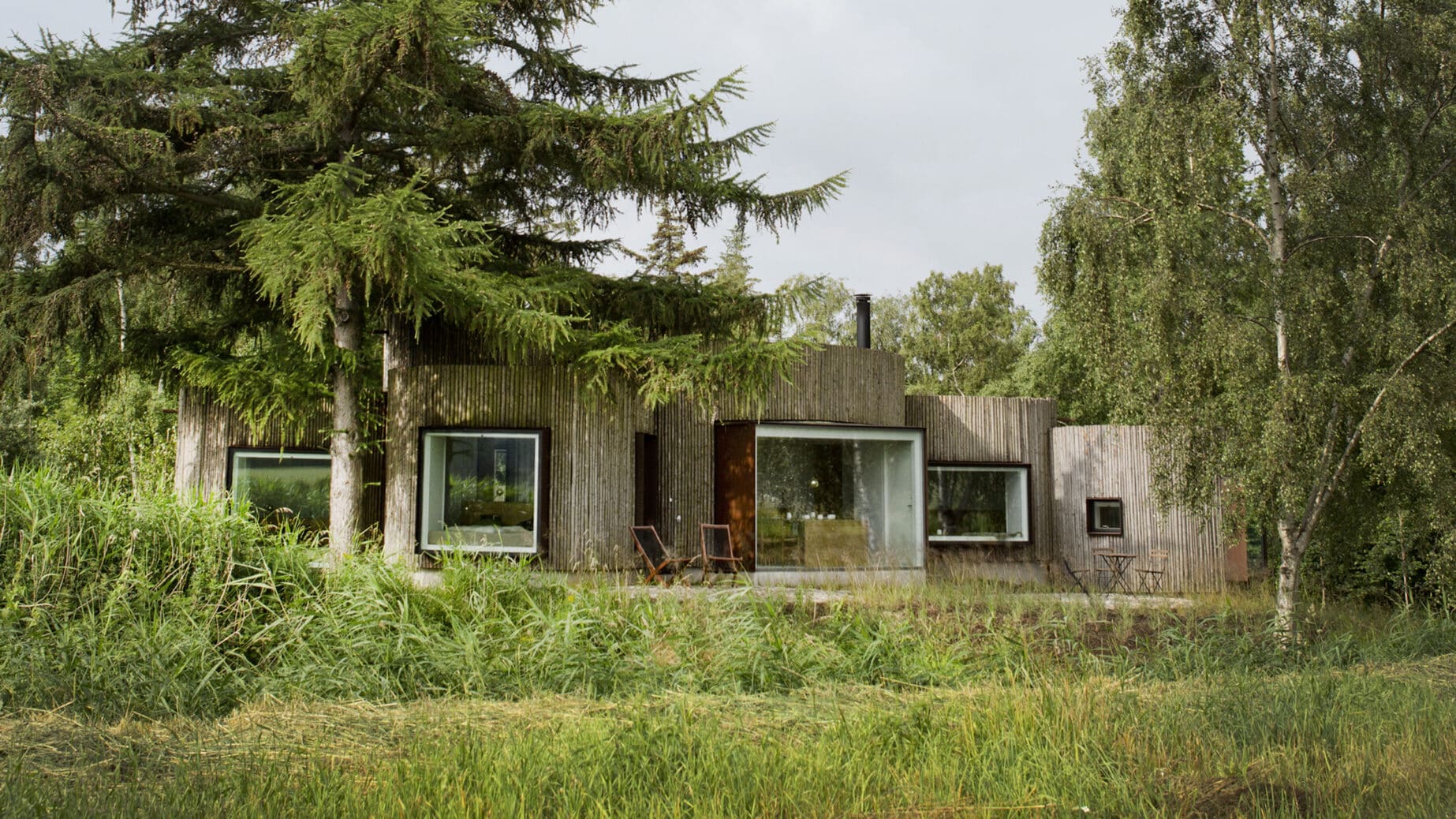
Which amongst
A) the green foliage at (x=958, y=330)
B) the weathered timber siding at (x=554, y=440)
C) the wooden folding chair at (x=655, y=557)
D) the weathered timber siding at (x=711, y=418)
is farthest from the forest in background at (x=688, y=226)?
the green foliage at (x=958, y=330)

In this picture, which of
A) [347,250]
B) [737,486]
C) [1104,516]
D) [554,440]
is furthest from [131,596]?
[1104,516]

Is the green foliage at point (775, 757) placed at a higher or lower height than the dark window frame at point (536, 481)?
lower

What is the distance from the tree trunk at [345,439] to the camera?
1230 centimetres

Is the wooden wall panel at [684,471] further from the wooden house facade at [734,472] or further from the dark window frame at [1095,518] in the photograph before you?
the dark window frame at [1095,518]

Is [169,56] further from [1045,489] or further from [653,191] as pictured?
[1045,489]

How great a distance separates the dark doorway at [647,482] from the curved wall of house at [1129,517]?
21.4ft

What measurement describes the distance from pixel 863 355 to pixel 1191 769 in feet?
35.6

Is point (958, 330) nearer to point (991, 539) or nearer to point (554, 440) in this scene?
point (991, 539)

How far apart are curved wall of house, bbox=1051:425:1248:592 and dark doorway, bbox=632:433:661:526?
257 inches

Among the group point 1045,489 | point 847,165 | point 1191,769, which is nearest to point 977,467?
point 1045,489

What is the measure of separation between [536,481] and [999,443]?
24.4 feet

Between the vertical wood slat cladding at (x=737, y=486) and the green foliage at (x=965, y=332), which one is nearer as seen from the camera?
the vertical wood slat cladding at (x=737, y=486)

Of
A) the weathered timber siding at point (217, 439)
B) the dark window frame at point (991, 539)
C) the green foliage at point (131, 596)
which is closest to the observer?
the green foliage at point (131, 596)

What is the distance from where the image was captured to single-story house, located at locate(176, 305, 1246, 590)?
12.6 meters
